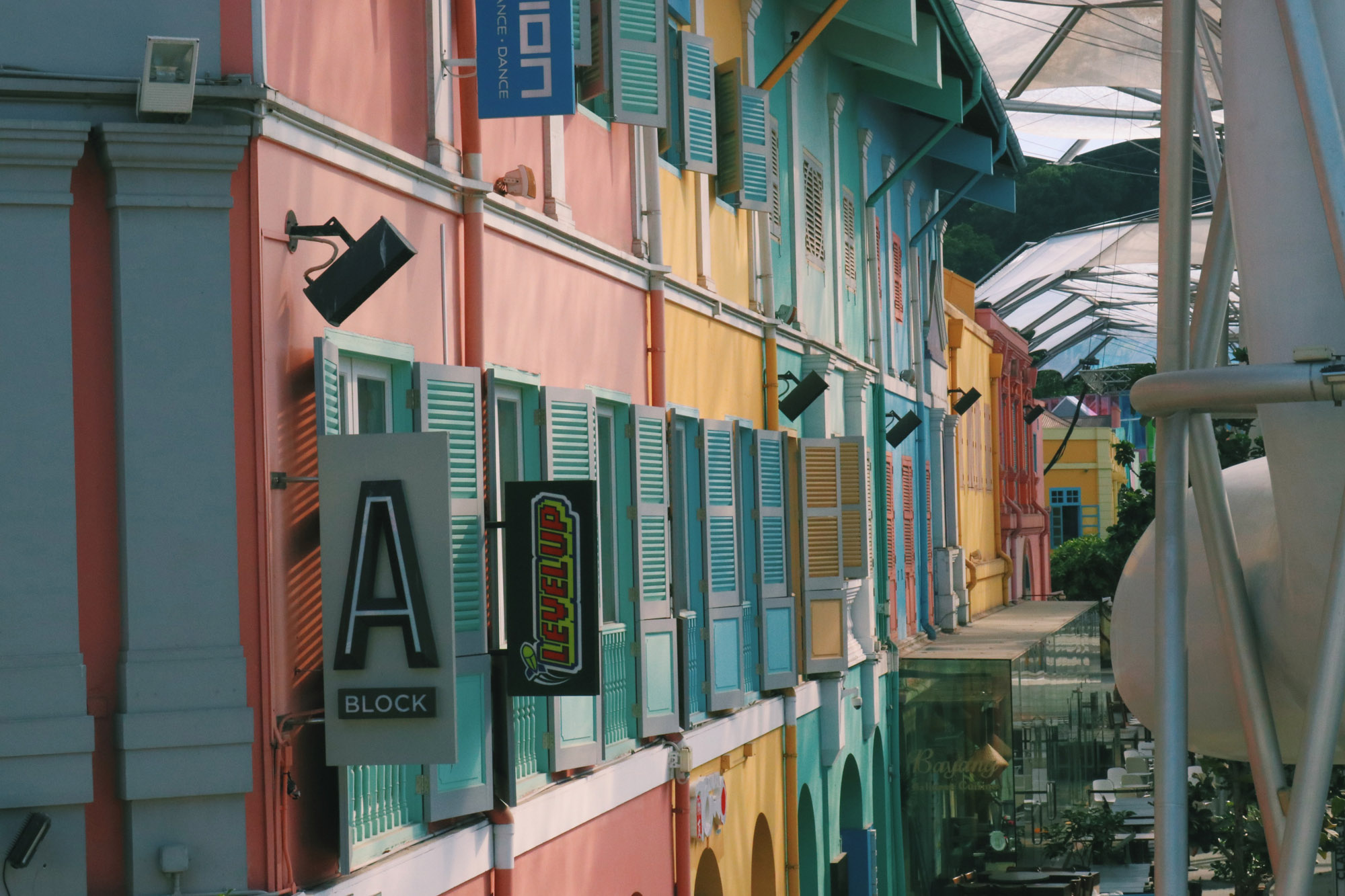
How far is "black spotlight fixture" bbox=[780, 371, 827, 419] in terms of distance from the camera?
49.4 ft

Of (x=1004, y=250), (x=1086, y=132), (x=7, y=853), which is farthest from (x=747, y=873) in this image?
(x=1004, y=250)

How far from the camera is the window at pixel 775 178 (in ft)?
45.5

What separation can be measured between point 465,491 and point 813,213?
34.2 feet

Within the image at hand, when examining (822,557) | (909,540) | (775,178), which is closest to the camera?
(775,178)

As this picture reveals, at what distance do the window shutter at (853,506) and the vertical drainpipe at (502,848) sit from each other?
7.69m

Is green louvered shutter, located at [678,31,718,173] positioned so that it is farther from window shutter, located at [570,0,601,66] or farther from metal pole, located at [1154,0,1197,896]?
metal pole, located at [1154,0,1197,896]

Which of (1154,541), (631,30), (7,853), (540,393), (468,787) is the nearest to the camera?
(1154,541)

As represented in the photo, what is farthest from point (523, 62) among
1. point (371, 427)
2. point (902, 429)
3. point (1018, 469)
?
point (1018, 469)

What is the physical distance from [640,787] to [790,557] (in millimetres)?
5032

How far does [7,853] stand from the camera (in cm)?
570

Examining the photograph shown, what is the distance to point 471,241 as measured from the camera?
8.30 meters

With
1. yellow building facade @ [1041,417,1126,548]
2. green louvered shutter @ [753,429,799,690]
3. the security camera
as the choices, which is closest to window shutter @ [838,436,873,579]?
green louvered shutter @ [753,429,799,690]

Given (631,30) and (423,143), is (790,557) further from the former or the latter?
(423,143)

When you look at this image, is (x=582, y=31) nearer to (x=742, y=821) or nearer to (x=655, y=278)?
(x=655, y=278)
